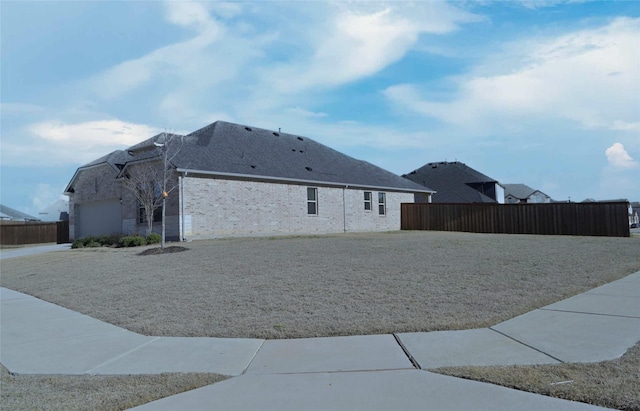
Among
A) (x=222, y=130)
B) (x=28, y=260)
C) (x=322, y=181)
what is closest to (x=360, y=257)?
(x=28, y=260)

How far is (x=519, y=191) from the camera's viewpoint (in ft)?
211

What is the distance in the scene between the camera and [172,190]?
22.1 meters

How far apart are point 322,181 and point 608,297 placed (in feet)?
68.8

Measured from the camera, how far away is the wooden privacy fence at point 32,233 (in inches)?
1249

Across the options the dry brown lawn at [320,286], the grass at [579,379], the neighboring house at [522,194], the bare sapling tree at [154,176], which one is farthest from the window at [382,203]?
the neighboring house at [522,194]

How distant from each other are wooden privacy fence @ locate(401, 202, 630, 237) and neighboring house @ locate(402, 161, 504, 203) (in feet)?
38.0

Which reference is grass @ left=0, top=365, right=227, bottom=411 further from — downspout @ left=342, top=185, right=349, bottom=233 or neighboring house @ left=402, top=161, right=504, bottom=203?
neighboring house @ left=402, top=161, right=504, bottom=203

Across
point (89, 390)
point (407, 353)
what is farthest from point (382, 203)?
point (89, 390)

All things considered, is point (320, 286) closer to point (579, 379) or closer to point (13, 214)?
point (579, 379)

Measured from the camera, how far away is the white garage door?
1083 inches

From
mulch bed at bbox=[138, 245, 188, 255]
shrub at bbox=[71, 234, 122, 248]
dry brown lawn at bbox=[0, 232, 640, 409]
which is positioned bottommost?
dry brown lawn at bbox=[0, 232, 640, 409]

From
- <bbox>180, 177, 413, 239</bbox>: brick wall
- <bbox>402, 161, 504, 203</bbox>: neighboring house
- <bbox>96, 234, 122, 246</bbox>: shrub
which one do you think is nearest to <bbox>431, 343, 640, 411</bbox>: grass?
<bbox>180, 177, 413, 239</bbox>: brick wall

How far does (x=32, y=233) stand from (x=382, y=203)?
2323 cm

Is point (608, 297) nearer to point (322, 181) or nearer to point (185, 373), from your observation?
point (185, 373)
